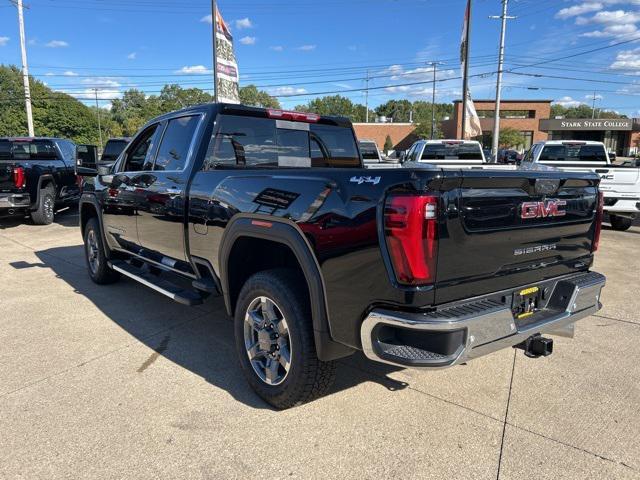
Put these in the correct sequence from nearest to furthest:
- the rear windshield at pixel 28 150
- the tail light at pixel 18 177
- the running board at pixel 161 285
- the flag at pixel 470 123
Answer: the running board at pixel 161 285
the tail light at pixel 18 177
the rear windshield at pixel 28 150
the flag at pixel 470 123

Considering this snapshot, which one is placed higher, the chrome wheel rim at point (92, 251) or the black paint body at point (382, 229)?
the black paint body at point (382, 229)

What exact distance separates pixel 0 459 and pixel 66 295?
348 cm

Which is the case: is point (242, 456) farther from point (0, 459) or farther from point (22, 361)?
point (22, 361)

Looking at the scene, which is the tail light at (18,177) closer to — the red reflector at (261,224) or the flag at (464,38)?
the red reflector at (261,224)

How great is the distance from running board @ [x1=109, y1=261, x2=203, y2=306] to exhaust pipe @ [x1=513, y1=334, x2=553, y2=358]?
2.47 meters

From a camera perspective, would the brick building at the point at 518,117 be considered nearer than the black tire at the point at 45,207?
No

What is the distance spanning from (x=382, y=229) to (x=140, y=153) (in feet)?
11.6

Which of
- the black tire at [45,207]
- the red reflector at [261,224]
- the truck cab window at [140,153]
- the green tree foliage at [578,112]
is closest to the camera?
the red reflector at [261,224]

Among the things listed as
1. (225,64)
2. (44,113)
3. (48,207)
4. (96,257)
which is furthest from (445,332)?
(44,113)

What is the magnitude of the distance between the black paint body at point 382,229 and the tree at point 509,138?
60.4 m

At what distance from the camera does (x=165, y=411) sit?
3.18m

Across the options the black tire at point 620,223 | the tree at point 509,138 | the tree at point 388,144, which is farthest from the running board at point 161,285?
the tree at point 388,144

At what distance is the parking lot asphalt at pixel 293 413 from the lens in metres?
2.63

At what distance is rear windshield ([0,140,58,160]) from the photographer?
38.3 ft
